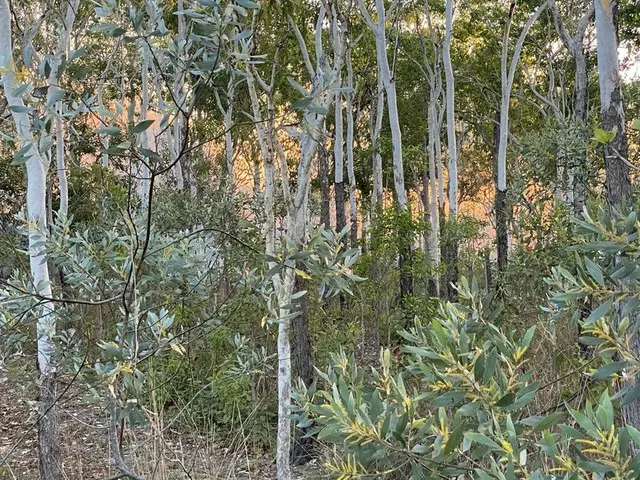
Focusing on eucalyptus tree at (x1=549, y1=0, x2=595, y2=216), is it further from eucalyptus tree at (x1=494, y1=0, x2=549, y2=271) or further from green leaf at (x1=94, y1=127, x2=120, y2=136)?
green leaf at (x1=94, y1=127, x2=120, y2=136)

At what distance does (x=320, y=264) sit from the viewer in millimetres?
2227

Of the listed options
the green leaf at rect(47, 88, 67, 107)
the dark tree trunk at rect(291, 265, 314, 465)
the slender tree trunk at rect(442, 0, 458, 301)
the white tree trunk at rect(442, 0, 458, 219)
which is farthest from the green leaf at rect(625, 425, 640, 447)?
the white tree trunk at rect(442, 0, 458, 219)

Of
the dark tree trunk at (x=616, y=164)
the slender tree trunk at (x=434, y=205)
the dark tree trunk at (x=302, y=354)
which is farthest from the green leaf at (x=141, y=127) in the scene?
the slender tree trunk at (x=434, y=205)

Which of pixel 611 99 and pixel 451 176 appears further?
pixel 451 176

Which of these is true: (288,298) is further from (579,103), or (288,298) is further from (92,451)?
(579,103)

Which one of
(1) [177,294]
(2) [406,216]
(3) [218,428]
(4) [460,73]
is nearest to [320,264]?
(1) [177,294]

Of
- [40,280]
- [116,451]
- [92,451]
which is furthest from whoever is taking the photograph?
[92,451]

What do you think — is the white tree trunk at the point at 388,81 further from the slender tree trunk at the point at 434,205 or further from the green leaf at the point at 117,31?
the green leaf at the point at 117,31

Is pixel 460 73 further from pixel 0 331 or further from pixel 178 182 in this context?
pixel 0 331

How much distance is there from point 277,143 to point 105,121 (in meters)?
2.70

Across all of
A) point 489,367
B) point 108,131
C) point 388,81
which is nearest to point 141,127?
point 108,131

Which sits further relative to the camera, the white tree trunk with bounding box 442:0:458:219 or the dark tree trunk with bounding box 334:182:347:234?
the dark tree trunk with bounding box 334:182:347:234

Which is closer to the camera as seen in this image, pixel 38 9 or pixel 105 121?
pixel 105 121

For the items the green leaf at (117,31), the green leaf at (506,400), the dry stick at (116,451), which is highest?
the green leaf at (117,31)
